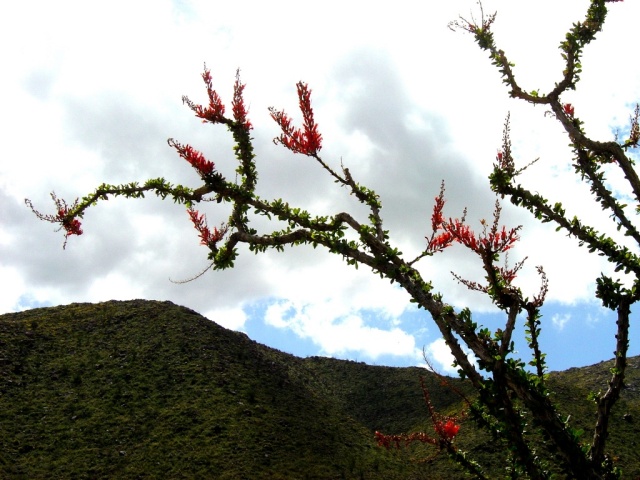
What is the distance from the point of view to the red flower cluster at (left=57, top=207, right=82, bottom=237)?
9938mm

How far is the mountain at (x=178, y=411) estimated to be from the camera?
2161 centimetres

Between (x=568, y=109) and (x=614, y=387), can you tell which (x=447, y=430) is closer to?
(x=614, y=387)

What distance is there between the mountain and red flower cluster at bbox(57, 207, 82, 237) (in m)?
13.8

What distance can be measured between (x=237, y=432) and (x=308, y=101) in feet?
66.0

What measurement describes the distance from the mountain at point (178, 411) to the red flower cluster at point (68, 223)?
45.4 feet

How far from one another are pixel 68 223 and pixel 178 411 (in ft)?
57.5

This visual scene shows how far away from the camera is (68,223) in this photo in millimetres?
10000

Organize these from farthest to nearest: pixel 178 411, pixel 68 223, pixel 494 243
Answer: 1. pixel 178 411
2. pixel 68 223
3. pixel 494 243

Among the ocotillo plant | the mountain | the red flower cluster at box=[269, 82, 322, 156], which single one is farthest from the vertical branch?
the mountain

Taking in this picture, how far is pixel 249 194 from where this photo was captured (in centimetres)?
829

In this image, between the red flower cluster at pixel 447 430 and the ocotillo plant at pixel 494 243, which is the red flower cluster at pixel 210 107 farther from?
the red flower cluster at pixel 447 430

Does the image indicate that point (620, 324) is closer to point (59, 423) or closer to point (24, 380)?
point (59, 423)

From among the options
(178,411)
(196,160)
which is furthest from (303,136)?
(178,411)

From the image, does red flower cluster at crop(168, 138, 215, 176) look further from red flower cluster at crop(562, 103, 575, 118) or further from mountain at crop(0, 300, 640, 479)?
mountain at crop(0, 300, 640, 479)
